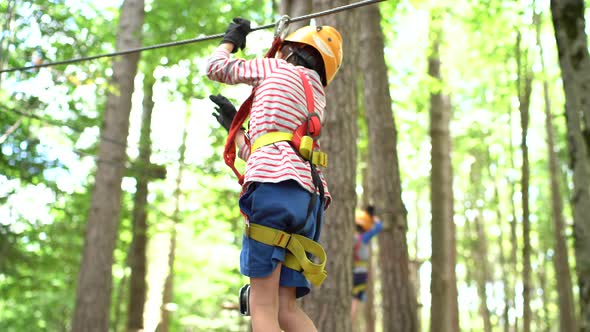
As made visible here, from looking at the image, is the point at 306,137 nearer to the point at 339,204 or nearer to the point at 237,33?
the point at 237,33

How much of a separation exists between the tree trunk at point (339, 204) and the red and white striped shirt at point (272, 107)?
1642mm

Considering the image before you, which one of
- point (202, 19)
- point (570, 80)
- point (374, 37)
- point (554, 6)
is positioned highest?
point (202, 19)

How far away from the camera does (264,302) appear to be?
2.55 meters

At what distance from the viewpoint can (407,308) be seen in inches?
273

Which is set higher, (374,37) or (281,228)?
(374,37)

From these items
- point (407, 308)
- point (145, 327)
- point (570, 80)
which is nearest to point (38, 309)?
point (145, 327)

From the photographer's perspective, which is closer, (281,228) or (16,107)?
(281,228)

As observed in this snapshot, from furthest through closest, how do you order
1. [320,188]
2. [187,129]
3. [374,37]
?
[187,129] → [374,37] → [320,188]

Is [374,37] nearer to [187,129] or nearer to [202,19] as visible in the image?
[202,19]

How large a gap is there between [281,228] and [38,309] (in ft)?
42.1

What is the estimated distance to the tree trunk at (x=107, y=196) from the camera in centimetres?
784

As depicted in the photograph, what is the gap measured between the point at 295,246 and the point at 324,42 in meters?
0.97

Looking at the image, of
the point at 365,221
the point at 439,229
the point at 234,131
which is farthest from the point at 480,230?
the point at 234,131

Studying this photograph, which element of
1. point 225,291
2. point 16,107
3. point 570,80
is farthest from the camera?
point 225,291
